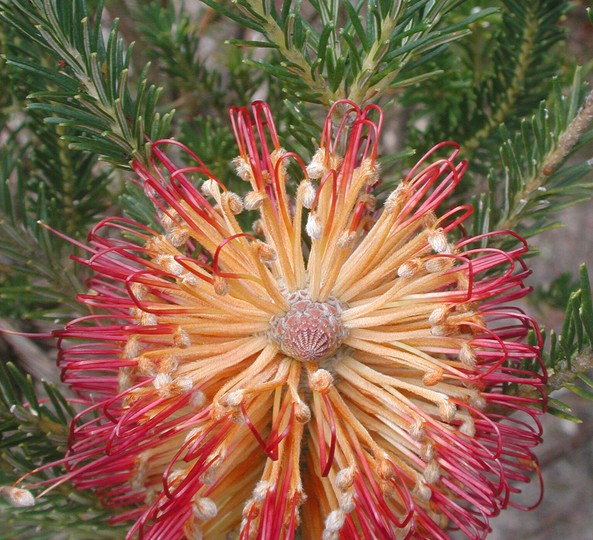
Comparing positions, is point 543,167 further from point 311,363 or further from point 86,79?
point 86,79

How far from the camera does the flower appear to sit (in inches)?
A: 34.5

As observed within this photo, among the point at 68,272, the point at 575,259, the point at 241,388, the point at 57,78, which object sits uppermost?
the point at 57,78

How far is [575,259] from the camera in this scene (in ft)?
Answer: 11.2

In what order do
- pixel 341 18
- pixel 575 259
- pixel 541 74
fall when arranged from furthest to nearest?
1. pixel 575 259
2. pixel 341 18
3. pixel 541 74

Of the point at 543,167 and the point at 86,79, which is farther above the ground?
the point at 86,79

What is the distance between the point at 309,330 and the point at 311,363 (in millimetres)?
50

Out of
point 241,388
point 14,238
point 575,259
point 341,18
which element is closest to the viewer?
point 241,388

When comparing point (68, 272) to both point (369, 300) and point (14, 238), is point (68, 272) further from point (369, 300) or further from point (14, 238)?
point (369, 300)

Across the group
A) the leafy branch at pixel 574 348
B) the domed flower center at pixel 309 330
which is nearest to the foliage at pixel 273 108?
the leafy branch at pixel 574 348

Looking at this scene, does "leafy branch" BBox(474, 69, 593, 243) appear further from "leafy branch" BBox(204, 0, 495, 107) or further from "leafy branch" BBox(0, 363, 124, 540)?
"leafy branch" BBox(0, 363, 124, 540)

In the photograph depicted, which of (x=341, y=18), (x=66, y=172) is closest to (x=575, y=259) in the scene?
(x=341, y=18)

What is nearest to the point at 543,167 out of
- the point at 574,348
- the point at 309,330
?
the point at 574,348

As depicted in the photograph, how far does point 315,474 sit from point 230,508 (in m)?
0.12

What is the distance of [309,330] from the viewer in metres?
0.91
